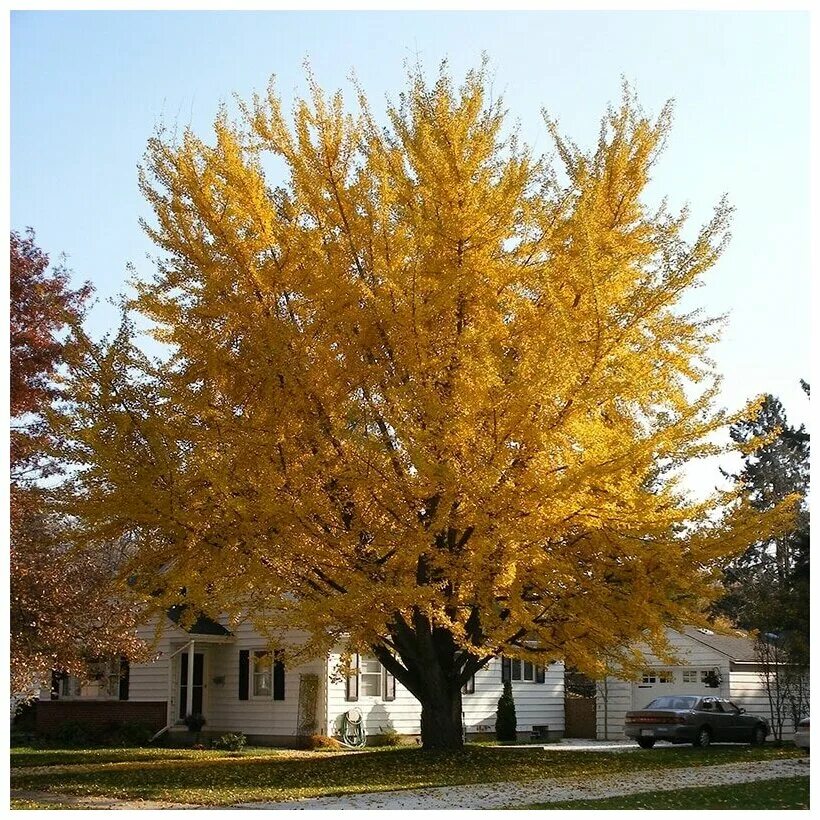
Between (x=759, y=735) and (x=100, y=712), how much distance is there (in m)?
15.5

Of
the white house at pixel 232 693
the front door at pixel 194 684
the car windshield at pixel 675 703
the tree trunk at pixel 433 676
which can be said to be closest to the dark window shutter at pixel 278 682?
the white house at pixel 232 693

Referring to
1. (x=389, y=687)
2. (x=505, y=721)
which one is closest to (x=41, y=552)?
(x=389, y=687)

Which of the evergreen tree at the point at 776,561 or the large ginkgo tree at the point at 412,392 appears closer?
the large ginkgo tree at the point at 412,392

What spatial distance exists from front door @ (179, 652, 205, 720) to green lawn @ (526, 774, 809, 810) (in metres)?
14.4

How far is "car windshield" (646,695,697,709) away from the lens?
83.0 ft

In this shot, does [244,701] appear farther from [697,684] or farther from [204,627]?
[697,684]

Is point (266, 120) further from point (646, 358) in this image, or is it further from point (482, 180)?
point (646, 358)

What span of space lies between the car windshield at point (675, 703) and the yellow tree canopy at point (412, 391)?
36.9 ft

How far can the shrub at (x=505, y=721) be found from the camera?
1061 inches

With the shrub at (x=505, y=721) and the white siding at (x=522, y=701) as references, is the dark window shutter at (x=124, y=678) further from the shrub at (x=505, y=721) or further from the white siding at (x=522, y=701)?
the shrub at (x=505, y=721)

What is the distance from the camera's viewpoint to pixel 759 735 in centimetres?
2658

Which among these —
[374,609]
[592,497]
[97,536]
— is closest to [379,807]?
[374,609]

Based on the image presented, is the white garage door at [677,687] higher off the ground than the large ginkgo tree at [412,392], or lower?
lower

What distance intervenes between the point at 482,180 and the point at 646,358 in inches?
116
